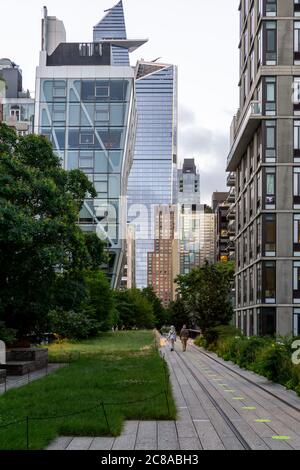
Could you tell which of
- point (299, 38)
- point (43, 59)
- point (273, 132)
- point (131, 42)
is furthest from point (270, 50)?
point (131, 42)

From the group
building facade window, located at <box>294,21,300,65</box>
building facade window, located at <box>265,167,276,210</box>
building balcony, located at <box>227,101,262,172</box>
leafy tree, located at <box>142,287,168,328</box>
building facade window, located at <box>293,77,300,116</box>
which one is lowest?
leafy tree, located at <box>142,287,168,328</box>

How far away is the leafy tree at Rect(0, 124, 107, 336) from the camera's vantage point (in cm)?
2570

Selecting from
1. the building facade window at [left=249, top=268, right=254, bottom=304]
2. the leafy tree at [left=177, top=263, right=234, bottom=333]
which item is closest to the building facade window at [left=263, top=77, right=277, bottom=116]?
the building facade window at [left=249, top=268, right=254, bottom=304]

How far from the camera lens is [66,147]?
7925 cm

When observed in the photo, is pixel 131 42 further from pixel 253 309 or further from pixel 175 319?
pixel 253 309

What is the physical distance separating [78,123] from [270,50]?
30.9 m

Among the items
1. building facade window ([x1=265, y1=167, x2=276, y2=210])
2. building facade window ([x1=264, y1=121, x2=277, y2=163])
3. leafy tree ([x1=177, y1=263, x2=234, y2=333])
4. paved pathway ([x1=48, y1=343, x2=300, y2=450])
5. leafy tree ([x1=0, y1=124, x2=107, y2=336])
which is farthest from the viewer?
building facade window ([x1=264, y1=121, x2=277, y2=163])

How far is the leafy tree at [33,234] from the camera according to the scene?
84.3 feet

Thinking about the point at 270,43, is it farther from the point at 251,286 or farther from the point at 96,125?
the point at 96,125

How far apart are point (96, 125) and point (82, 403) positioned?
65.8 m

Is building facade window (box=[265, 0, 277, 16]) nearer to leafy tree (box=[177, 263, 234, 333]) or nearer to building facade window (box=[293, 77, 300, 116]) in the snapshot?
building facade window (box=[293, 77, 300, 116])

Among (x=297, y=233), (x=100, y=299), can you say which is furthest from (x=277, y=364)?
(x=100, y=299)

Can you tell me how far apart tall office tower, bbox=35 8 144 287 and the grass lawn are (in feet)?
175

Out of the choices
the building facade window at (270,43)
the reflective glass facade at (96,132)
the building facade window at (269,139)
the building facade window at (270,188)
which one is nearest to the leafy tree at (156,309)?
the reflective glass facade at (96,132)
